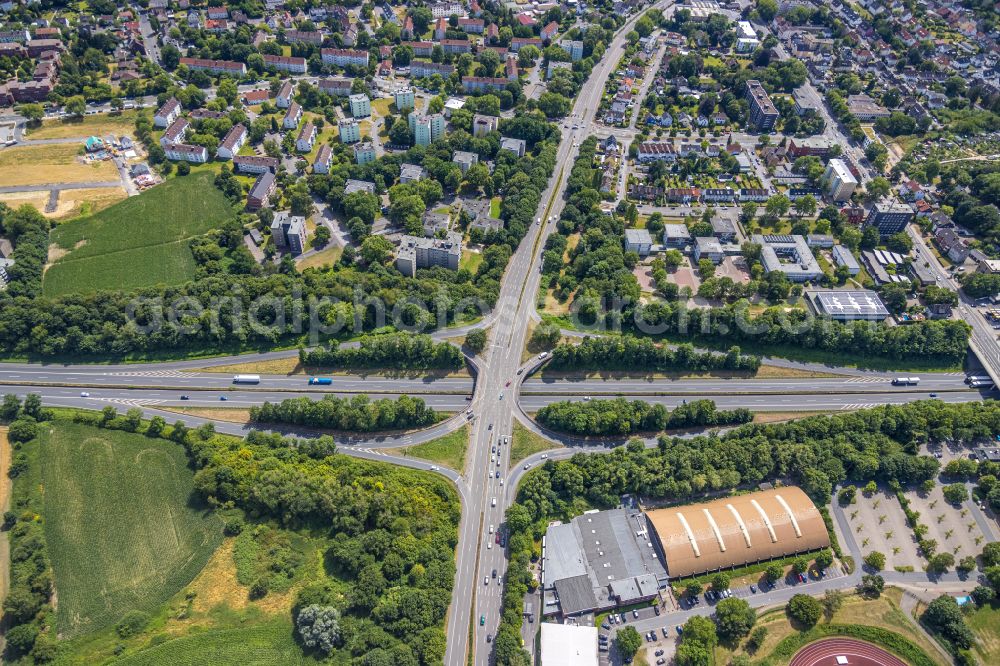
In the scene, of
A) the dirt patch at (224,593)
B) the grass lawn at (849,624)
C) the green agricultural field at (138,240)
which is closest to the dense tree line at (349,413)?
the dirt patch at (224,593)

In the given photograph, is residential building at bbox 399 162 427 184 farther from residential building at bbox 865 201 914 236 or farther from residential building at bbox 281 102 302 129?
residential building at bbox 865 201 914 236

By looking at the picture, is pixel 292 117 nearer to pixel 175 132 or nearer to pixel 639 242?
pixel 175 132

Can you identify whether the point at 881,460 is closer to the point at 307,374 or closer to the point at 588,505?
the point at 588,505

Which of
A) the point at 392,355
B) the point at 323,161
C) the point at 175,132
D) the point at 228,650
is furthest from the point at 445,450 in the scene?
the point at 175,132

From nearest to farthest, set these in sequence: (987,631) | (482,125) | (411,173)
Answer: (987,631), (411,173), (482,125)

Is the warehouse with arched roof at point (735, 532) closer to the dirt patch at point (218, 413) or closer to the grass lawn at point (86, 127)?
the dirt patch at point (218, 413)

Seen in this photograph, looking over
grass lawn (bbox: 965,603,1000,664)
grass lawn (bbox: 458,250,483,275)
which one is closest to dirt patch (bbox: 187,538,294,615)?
grass lawn (bbox: 458,250,483,275)
